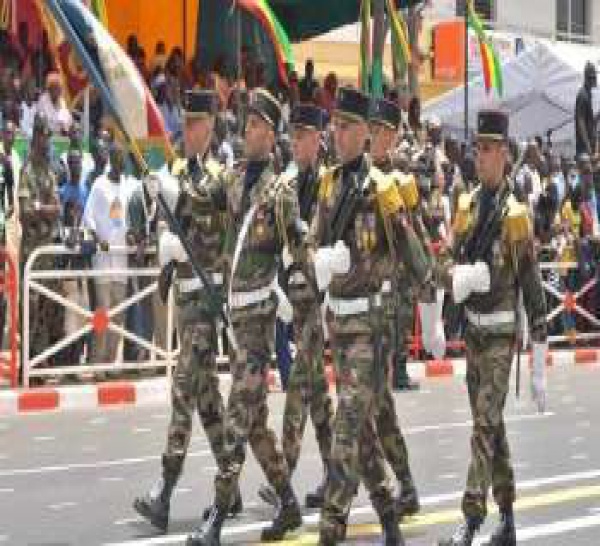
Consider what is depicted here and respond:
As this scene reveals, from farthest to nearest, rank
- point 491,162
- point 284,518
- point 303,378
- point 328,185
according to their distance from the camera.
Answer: point 303,378 → point 284,518 → point 491,162 → point 328,185

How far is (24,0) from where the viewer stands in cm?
2483

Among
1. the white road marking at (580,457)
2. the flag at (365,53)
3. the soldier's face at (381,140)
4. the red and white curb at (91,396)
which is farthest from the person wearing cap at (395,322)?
the flag at (365,53)

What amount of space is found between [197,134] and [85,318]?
711 centimetres

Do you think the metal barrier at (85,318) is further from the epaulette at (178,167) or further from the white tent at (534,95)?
the white tent at (534,95)

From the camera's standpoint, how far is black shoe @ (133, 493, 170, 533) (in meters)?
9.57

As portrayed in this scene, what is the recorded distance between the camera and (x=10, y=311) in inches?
634

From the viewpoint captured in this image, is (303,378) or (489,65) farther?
(489,65)

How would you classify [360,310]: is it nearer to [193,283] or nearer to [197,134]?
[193,283]

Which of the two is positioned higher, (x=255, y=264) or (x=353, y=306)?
(x=255, y=264)

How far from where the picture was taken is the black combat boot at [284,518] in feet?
30.5

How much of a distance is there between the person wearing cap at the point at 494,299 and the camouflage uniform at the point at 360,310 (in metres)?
0.42

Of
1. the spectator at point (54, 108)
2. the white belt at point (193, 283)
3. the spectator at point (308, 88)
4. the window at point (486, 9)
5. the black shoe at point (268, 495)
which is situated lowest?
the black shoe at point (268, 495)

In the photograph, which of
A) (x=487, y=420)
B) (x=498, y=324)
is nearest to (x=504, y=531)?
(x=487, y=420)

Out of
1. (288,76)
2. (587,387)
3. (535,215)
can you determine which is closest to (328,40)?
(288,76)
